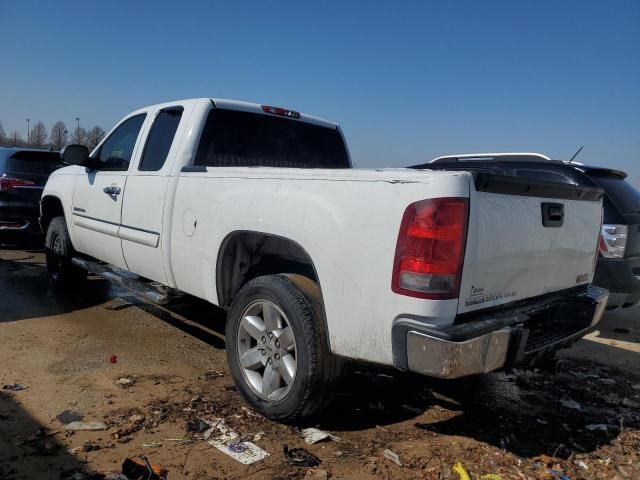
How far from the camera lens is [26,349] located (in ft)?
14.4

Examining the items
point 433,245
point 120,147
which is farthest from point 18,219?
point 433,245

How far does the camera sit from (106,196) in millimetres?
4922

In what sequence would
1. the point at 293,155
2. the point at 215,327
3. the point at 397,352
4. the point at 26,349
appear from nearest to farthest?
the point at 397,352
the point at 26,349
the point at 293,155
the point at 215,327

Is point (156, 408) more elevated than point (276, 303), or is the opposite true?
point (276, 303)

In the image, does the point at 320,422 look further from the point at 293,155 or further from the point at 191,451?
the point at 293,155

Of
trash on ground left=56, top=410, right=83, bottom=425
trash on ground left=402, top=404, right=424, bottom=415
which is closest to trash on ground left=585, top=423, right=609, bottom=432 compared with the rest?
trash on ground left=402, top=404, right=424, bottom=415

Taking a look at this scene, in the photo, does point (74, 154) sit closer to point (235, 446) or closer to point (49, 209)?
point (49, 209)

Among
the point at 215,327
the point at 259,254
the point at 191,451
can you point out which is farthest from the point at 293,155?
the point at 191,451

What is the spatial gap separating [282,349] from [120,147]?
10.1 feet

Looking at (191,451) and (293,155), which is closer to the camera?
(191,451)

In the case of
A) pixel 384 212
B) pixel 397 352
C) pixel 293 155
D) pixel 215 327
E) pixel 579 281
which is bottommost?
pixel 215 327

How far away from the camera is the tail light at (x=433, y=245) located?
2.41m

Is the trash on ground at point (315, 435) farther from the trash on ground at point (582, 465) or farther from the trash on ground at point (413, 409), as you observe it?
the trash on ground at point (582, 465)

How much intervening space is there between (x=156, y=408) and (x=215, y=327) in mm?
2005
